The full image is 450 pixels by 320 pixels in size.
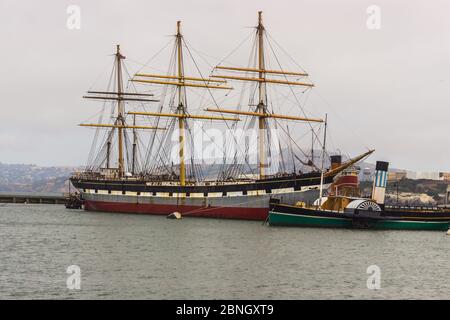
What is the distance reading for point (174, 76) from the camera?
87062 mm

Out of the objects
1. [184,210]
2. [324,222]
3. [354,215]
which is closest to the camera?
[354,215]

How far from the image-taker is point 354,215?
63.3 meters

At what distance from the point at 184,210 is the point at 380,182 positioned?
25.3m

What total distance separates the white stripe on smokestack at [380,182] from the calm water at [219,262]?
409 centimetres

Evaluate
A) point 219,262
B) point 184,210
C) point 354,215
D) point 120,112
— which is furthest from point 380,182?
point 120,112

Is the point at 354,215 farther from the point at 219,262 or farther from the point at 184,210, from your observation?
the point at 184,210

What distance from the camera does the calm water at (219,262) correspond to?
33.8 m

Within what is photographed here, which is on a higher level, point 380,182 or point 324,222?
point 380,182

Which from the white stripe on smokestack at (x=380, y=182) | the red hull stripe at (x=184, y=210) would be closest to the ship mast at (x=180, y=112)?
the red hull stripe at (x=184, y=210)

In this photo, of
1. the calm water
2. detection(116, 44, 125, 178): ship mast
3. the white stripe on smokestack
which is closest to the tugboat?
the white stripe on smokestack

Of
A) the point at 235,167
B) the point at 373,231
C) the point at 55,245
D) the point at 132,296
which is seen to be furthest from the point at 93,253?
the point at 235,167

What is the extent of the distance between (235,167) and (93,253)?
1533 inches

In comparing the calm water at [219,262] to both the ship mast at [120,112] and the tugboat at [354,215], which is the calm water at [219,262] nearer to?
the tugboat at [354,215]
